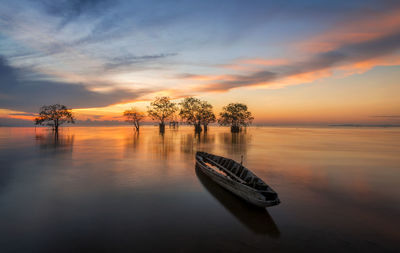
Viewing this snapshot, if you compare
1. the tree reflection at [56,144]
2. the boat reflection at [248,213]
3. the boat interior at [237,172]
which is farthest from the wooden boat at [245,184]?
the tree reflection at [56,144]

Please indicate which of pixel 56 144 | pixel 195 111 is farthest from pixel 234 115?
pixel 56 144

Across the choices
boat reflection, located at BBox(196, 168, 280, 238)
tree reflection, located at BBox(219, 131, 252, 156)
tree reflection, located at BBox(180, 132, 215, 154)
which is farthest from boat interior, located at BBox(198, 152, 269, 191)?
tree reflection, located at BBox(180, 132, 215, 154)

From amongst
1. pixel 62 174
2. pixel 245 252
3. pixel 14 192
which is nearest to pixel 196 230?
pixel 245 252

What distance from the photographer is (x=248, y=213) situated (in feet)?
32.2

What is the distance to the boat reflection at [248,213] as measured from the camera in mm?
8406

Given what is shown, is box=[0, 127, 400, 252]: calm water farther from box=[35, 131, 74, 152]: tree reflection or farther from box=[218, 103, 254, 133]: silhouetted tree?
box=[218, 103, 254, 133]: silhouetted tree

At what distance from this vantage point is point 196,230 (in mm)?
8297

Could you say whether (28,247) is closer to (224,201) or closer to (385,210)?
(224,201)

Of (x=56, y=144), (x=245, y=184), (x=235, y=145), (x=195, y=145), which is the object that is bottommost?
(x=235, y=145)

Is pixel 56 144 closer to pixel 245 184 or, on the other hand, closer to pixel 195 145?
pixel 195 145

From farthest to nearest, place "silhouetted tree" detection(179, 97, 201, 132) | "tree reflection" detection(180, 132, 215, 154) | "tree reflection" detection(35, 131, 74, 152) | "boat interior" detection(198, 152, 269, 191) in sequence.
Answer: "silhouetted tree" detection(179, 97, 201, 132), "tree reflection" detection(35, 131, 74, 152), "tree reflection" detection(180, 132, 215, 154), "boat interior" detection(198, 152, 269, 191)

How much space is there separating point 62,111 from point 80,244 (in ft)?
300

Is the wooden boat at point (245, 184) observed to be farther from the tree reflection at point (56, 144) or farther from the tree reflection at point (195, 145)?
the tree reflection at point (56, 144)

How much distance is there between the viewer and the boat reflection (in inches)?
331
